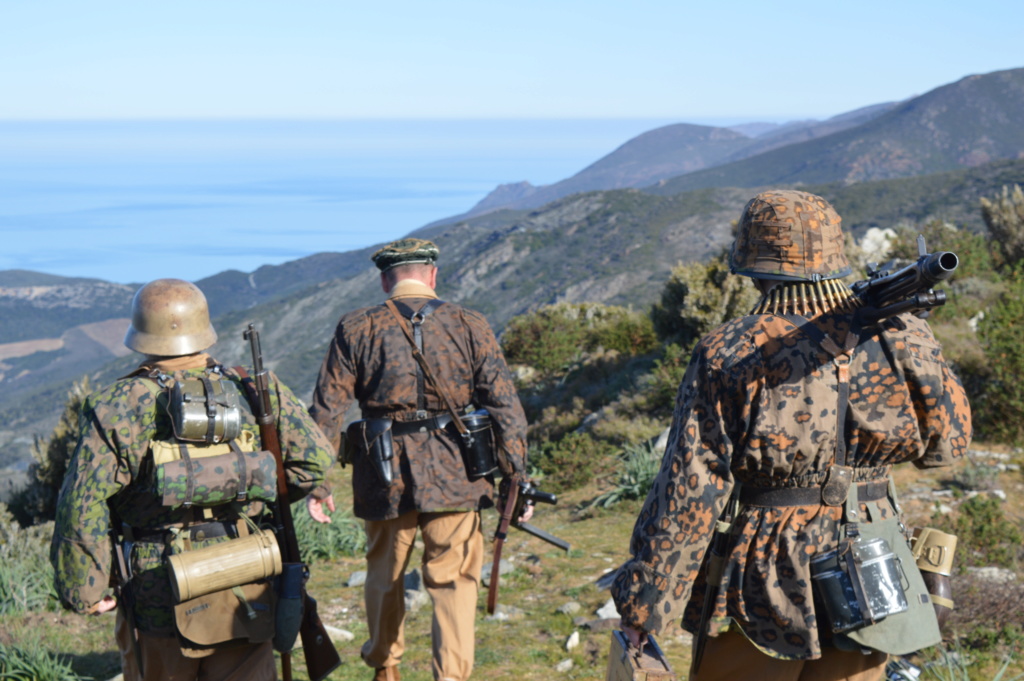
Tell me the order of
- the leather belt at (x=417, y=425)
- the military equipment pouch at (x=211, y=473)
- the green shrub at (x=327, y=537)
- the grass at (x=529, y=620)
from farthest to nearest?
the green shrub at (x=327, y=537) → the grass at (x=529, y=620) → the leather belt at (x=417, y=425) → the military equipment pouch at (x=211, y=473)

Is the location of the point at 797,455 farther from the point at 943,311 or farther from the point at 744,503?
the point at 943,311

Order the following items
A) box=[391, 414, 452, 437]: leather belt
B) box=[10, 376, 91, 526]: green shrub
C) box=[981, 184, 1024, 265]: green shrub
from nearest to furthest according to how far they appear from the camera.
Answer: box=[391, 414, 452, 437]: leather belt → box=[10, 376, 91, 526]: green shrub → box=[981, 184, 1024, 265]: green shrub

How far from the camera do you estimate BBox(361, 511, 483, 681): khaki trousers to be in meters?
4.06

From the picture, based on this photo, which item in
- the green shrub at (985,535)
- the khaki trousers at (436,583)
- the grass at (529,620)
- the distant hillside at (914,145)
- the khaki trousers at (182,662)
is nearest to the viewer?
the khaki trousers at (182,662)

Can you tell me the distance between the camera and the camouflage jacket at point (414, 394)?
4109 millimetres

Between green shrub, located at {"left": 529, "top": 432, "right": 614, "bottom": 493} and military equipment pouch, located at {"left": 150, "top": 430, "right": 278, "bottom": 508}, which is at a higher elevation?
military equipment pouch, located at {"left": 150, "top": 430, "right": 278, "bottom": 508}

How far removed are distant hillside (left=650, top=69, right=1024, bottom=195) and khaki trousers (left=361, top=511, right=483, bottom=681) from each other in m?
100

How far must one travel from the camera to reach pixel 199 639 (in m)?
3.02

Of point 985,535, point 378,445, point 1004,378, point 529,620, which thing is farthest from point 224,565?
Answer: point 1004,378

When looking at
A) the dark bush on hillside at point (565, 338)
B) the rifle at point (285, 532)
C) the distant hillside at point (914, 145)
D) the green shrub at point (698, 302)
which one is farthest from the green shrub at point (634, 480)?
the distant hillside at point (914, 145)

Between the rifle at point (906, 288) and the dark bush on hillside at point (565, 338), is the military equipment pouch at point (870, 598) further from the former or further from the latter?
the dark bush on hillside at point (565, 338)

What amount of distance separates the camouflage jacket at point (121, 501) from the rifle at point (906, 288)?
2.07 metres

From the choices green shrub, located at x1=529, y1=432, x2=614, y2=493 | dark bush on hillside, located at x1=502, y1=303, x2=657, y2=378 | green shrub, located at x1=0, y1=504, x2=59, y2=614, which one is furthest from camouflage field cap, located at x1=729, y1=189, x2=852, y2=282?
dark bush on hillside, located at x1=502, y1=303, x2=657, y2=378

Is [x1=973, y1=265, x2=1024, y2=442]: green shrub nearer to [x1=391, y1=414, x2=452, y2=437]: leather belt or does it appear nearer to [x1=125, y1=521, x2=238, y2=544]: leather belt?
[x1=391, y1=414, x2=452, y2=437]: leather belt
